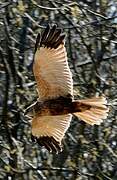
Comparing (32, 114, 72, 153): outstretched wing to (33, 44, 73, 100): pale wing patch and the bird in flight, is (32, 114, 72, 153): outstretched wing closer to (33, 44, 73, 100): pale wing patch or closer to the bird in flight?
the bird in flight

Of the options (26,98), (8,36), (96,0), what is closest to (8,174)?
(26,98)

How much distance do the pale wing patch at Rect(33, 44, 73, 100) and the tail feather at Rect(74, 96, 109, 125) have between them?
135mm

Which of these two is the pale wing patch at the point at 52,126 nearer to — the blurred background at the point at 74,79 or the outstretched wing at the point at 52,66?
the outstretched wing at the point at 52,66

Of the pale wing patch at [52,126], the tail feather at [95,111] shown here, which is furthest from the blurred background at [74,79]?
the tail feather at [95,111]

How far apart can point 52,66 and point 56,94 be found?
0.49 ft

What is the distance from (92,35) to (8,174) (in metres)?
1.75

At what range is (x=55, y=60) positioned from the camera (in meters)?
3.75

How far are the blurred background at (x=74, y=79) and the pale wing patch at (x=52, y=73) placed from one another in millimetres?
2224

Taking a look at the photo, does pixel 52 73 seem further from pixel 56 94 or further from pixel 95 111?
pixel 95 111

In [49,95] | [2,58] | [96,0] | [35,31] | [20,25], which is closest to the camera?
[49,95]

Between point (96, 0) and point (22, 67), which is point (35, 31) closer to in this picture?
point (22, 67)

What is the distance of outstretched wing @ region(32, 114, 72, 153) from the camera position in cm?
388

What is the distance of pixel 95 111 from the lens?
3641 mm

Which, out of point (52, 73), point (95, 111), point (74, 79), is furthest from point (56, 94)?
point (74, 79)
